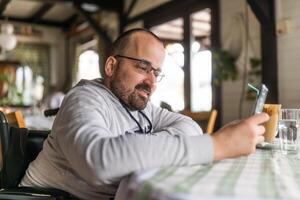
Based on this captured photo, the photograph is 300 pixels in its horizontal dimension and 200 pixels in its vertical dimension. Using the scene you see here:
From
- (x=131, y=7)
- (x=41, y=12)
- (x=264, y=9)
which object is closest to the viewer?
(x=264, y=9)

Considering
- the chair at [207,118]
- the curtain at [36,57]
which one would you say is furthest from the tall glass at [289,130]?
the curtain at [36,57]

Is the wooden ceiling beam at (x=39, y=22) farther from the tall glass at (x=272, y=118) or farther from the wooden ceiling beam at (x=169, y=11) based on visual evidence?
the tall glass at (x=272, y=118)

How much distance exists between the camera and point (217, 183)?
706 millimetres

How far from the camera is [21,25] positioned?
→ 417 inches

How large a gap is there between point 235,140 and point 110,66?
54 centimetres

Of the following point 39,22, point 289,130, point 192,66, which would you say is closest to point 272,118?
point 289,130

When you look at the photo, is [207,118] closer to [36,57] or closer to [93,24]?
[93,24]

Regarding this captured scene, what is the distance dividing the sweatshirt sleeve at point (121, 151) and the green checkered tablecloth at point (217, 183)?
3cm

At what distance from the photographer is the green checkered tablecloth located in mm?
627

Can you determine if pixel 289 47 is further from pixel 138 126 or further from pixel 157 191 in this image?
pixel 157 191

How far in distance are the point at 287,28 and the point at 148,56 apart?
3.52 metres

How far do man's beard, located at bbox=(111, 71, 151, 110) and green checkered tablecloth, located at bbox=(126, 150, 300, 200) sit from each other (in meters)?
0.37

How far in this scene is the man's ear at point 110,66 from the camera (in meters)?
1.24

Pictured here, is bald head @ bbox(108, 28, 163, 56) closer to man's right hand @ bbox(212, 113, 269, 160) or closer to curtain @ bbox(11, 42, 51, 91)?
man's right hand @ bbox(212, 113, 269, 160)
